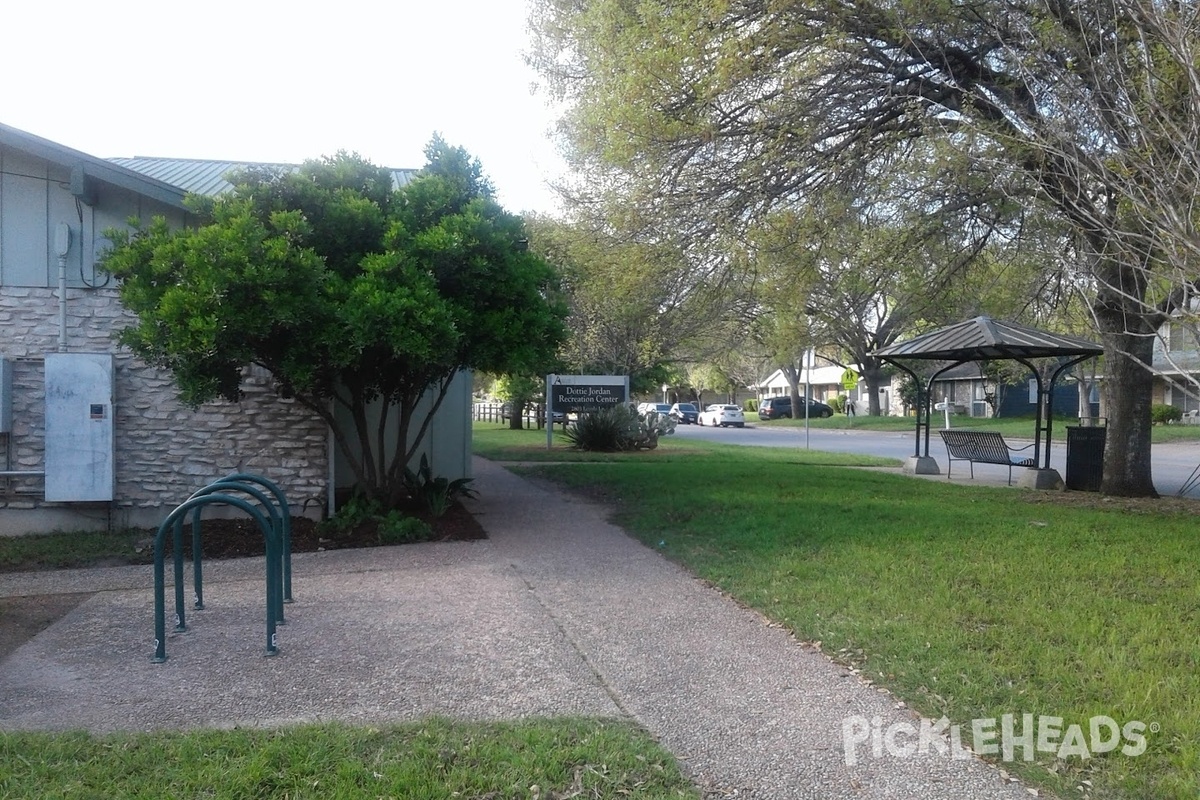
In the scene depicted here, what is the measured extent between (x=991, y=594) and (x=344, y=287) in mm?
6445

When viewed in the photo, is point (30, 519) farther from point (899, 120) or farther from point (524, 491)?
point (899, 120)

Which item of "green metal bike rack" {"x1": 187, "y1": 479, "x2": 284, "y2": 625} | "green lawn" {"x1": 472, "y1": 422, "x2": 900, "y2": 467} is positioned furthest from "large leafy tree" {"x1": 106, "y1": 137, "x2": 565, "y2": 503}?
"green lawn" {"x1": 472, "y1": 422, "x2": 900, "y2": 467}

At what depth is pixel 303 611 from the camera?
742 cm

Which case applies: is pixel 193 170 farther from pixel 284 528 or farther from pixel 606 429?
pixel 606 429

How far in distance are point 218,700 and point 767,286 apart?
11.9 m

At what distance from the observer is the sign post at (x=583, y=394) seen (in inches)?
925

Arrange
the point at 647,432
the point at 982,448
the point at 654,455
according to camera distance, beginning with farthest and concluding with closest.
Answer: the point at 647,432 < the point at 654,455 < the point at 982,448

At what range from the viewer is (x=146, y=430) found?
10.9 meters

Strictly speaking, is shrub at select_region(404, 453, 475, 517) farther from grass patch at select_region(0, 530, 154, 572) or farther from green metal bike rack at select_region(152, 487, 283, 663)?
green metal bike rack at select_region(152, 487, 283, 663)

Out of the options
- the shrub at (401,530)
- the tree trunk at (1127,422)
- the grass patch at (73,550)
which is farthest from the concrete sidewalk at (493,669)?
the tree trunk at (1127,422)

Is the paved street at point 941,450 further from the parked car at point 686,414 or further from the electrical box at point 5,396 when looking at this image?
the parked car at point 686,414

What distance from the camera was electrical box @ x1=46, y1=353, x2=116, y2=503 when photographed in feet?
33.8

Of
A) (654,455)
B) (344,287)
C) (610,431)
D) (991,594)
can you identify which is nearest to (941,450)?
(654,455)

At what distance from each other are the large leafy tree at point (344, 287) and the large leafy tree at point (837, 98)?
→ 2.22 metres
